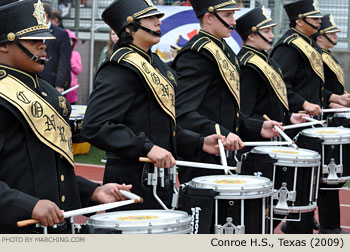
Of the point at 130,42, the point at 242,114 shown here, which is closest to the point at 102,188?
the point at 130,42

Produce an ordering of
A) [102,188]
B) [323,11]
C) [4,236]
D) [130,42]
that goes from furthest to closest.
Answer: [323,11], [130,42], [102,188], [4,236]

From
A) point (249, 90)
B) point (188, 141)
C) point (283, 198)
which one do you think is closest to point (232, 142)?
point (188, 141)

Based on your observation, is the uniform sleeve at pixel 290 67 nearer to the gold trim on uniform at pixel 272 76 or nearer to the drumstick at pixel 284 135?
the gold trim on uniform at pixel 272 76

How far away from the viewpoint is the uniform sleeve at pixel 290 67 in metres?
7.81

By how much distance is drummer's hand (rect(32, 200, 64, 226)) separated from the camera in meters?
3.55

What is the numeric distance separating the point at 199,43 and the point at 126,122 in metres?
1.23

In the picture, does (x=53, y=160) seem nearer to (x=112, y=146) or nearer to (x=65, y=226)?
(x=65, y=226)

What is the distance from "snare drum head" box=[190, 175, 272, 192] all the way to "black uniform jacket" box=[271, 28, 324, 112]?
305 centimetres

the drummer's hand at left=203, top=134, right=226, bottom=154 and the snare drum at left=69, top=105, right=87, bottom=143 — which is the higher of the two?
the drummer's hand at left=203, top=134, right=226, bottom=154

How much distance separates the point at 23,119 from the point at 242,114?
2.99m

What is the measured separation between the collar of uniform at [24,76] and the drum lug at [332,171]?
346cm

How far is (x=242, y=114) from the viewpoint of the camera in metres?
6.50

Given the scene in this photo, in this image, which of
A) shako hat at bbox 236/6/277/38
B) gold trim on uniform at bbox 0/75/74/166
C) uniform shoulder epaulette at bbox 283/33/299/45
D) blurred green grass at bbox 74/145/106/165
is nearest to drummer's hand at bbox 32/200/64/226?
gold trim on uniform at bbox 0/75/74/166

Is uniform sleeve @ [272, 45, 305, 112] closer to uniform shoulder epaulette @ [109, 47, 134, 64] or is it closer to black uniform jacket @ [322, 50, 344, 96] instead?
black uniform jacket @ [322, 50, 344, 96]
